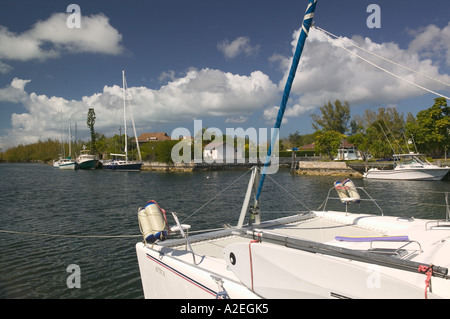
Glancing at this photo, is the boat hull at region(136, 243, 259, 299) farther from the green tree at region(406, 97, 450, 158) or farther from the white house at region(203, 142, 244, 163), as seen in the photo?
the white house at region(203, 142, 244, 163)

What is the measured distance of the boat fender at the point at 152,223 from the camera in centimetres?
589

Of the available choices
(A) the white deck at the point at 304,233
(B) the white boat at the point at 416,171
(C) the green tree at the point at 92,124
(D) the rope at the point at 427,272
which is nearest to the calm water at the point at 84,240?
(A) the white deck at the point at 304,233

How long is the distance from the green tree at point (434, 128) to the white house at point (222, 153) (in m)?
43.8

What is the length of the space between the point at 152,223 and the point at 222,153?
8023cm

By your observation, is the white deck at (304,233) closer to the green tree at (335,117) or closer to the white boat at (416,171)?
the white boat at (416,171)

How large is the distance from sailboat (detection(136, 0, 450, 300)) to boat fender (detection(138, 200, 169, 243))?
0.02 metres

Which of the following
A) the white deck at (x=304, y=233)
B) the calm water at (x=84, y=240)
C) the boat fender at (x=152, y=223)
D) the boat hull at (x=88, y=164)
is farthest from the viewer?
the boat hull at (x=88, y=164)

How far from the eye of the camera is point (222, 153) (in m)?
86.1

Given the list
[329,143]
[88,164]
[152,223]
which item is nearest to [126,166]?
[88,164]

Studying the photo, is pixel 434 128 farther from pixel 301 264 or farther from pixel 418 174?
pixel 301 264
